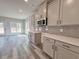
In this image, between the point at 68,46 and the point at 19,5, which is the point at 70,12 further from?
the point at 19,5

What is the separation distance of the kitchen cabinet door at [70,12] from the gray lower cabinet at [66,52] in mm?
682

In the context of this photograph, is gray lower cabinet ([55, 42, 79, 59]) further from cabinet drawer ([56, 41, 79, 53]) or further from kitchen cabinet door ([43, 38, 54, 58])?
kitchen cabinet door ([43, 38, 54, 58])

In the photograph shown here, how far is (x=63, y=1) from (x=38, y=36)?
113 inches

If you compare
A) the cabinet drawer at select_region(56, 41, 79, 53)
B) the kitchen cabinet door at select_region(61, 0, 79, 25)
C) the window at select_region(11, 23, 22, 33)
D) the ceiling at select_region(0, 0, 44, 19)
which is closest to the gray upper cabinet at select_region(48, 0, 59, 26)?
the kitchen cabinet door at select_region(61, 0, 79, 25)

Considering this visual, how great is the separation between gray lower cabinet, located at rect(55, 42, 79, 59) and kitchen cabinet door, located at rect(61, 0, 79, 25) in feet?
2.24

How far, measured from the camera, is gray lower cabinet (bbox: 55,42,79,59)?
55.2 inches

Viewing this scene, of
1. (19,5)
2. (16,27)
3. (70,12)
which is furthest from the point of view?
(16,27)

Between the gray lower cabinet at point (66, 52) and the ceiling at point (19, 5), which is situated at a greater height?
the ceiling at point (19, 5)

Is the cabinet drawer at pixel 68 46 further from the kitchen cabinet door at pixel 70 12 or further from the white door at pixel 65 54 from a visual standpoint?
the kitchen cabinet door at pixel 70 12

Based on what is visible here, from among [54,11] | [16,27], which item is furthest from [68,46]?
[16,27]

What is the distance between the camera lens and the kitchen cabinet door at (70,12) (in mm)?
1708

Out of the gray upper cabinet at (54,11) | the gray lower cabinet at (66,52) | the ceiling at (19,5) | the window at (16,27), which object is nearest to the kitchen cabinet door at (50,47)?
the gray lower cabinet at (66,52)

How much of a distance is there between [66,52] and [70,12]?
1118mm

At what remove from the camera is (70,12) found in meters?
1.89
